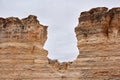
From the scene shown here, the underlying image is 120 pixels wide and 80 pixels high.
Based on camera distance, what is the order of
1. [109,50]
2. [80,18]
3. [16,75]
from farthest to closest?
[16,75] → [80,18] → [109,50]

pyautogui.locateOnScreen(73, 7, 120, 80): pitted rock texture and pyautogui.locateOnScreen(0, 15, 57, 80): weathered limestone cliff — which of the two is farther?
pyautogui.locateOnScreen(0, 15, 57, 80): weathered limestone cliff

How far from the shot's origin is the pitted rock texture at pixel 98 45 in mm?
23625

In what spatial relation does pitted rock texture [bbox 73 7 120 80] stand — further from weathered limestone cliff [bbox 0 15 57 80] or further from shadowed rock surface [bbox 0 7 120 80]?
weathered limestone cliff [bbox 0 15 57 80]

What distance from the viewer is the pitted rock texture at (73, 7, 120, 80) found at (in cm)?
2362

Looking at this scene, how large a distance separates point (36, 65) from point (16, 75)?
1.62 metres

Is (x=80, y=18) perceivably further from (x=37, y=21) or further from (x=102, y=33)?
(x=37, y=21)

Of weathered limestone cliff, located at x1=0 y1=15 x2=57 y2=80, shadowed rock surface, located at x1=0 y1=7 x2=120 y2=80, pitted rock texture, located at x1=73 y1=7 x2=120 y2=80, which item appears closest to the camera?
pitted rock texture, located at x1=73 y1=7 x2=120 y2=80

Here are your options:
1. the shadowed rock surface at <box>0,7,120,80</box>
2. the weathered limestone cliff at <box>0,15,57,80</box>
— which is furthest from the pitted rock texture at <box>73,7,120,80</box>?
the weathered limestone cliff at <box>0,15,57,80</box>

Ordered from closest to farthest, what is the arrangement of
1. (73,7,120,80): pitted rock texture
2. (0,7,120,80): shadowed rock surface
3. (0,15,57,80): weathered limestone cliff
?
(73,7,120,80): pitted rock texture < (0,7,120,80): shadowed rock surface < (0,15,57,80): weathered limestone cliff

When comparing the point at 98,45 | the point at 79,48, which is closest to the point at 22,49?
the point at 79,48

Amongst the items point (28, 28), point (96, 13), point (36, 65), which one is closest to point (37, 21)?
point (28, 28)

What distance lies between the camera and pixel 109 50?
78.5 ft

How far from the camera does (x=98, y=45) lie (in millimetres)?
24438

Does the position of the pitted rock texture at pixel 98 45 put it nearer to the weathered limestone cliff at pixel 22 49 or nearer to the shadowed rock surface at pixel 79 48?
the shadowed rock surface at pixel 79 48
